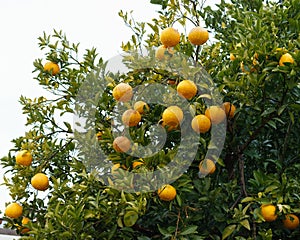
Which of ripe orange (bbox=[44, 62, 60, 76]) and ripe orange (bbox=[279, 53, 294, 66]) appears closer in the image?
ripe orange (bbox=[279, 53, 294, 66])

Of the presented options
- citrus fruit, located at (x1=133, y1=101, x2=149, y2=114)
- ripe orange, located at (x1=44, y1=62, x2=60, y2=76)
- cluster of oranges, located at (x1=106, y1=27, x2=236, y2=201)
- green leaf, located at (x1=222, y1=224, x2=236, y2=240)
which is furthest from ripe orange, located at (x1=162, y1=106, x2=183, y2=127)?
ripe orange, located at (x1=44, y1=62, x2=60, y2=76)

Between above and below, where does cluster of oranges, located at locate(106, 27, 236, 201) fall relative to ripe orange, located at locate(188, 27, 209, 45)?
below

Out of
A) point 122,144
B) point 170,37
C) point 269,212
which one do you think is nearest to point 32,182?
point 122,144

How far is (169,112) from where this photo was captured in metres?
1.32

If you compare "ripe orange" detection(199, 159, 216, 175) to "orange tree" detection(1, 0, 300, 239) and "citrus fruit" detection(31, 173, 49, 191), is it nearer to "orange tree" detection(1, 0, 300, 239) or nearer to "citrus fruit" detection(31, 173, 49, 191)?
"orange tree" detection(1, 0, 300, 239)

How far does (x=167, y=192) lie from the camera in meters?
1.27

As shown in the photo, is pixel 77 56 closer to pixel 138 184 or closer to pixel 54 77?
pixel 54 77

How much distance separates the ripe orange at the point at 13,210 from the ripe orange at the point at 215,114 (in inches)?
31.4

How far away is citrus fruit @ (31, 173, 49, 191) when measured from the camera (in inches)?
62.1

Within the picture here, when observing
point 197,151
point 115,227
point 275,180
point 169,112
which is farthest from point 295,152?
point 115,227

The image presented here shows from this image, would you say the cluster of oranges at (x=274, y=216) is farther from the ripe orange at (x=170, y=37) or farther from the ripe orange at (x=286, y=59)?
the ripe orange at (x=170, y=37)

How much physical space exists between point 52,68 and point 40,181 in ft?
1.41

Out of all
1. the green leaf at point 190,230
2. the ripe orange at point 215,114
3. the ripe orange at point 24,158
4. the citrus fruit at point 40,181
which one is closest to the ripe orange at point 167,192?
the green leaf at point 190,230

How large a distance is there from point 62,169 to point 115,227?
50cm
